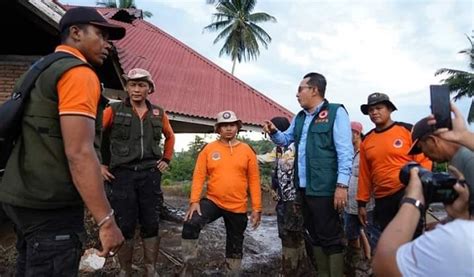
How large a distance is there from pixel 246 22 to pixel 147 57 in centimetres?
2739

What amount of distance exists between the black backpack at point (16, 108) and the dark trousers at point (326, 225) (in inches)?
104

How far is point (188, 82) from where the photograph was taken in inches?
410

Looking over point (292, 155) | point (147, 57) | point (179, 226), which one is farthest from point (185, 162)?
point (292, 155)

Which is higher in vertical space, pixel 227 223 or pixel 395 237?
pixel 395 237

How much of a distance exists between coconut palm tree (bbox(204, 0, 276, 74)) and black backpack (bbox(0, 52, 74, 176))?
34.8 m

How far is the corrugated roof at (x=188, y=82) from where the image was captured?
29.7 ft

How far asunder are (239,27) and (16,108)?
3537 cm

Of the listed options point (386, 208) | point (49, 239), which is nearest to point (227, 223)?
point (386, 208)

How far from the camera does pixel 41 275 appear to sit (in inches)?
83.0

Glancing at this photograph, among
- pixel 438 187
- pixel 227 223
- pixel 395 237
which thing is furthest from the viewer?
pixel 227 223

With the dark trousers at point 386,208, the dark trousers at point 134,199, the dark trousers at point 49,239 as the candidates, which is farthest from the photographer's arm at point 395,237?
the dark trousers at point 134,199

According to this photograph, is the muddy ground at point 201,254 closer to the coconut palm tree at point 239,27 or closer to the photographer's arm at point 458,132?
the photographer's arm at point 458,132

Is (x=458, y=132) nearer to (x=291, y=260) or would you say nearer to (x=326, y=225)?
(x=326, y=225)

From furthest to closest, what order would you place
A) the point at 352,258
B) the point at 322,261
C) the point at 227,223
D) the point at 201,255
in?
the point at 201,255 < the point at 352,258 < the point at 227,223 < the point at 322,261
